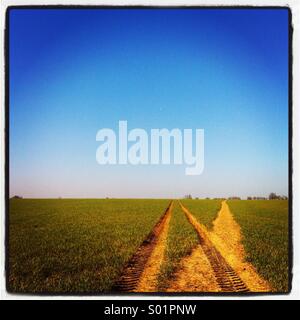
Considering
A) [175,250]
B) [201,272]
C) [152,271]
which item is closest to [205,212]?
[175,250]

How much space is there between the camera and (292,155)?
8047mm

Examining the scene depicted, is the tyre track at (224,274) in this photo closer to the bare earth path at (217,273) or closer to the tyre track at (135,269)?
the bare earth path at (217,273)

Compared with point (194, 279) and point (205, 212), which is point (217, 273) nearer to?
point (194, 279)

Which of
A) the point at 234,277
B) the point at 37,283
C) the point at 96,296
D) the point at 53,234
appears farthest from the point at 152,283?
the point at 53,234

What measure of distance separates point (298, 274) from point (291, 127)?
3.23 metres

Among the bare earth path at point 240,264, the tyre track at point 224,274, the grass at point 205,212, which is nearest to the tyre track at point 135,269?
the tyre track at point 224,274

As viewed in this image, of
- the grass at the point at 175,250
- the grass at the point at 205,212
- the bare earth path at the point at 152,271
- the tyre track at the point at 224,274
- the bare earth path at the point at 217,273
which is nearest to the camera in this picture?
the tyre track at the point at 224,274

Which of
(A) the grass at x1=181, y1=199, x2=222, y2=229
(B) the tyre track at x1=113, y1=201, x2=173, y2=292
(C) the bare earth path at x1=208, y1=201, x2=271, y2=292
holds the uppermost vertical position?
(C) the bare earth path at x1=208, y1=201, x2=271, y2=292

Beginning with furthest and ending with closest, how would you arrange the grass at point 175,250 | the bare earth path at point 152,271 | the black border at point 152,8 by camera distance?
1. the grass at point 175,250
2. the bare earth path at point 152,271
3. the black border at point 152,8

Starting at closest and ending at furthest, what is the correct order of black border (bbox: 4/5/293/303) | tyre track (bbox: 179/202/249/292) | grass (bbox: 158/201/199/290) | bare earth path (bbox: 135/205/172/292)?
1. black border (bbox: 4/5/293/303)
2. tyre track (bbox: 179/202/249/292)
3. bare earth path (bbox: 135/205/172/292)
4. grass (bbox: 158/201/199/290)

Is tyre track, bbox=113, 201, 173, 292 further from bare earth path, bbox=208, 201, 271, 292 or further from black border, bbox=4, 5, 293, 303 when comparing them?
bare earth path, bbox=208, 201, 271, 292

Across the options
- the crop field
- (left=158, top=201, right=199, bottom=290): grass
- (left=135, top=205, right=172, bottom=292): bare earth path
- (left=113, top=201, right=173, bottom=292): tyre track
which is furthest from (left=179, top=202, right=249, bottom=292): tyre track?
(left=113, top=201, right=173, bottom=292): tyre track

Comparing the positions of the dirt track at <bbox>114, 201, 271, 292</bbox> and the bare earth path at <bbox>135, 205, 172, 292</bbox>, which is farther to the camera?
the bare earth path at <bbox>135, 205, 172, 292</bbox>

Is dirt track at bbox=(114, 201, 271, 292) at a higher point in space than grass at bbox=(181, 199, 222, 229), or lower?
higher
